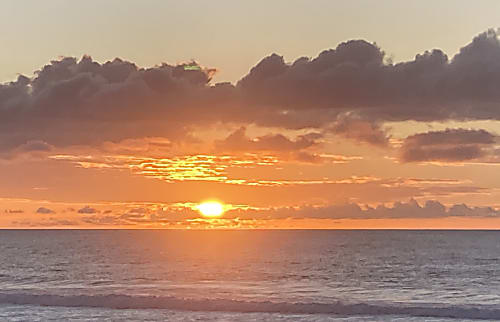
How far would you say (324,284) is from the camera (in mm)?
67875

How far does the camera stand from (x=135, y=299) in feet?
167

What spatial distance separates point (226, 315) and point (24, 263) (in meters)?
60.3

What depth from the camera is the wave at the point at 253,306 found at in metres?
44.8

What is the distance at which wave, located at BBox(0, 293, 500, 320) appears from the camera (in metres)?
44.8

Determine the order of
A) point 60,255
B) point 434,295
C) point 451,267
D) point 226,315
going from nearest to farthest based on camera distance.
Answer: point 226,315 < point 434,295 < point 451,267 < point 60,255

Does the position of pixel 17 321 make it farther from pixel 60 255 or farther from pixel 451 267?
pixel 60 255

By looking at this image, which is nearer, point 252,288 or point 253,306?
point 253,306

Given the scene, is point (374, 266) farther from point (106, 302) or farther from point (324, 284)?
point (106, 302)

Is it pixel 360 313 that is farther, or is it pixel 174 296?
pixel 174 296

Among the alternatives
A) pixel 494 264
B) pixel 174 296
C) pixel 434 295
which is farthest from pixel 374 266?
pixel 174 296

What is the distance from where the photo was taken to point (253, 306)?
47.6 meters

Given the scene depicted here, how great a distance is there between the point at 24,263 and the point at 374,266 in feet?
143

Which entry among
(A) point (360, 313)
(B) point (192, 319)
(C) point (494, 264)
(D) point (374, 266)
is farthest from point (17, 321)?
(C) point (494, 264)

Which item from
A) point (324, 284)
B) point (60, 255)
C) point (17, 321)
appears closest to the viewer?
point (17, 321)
